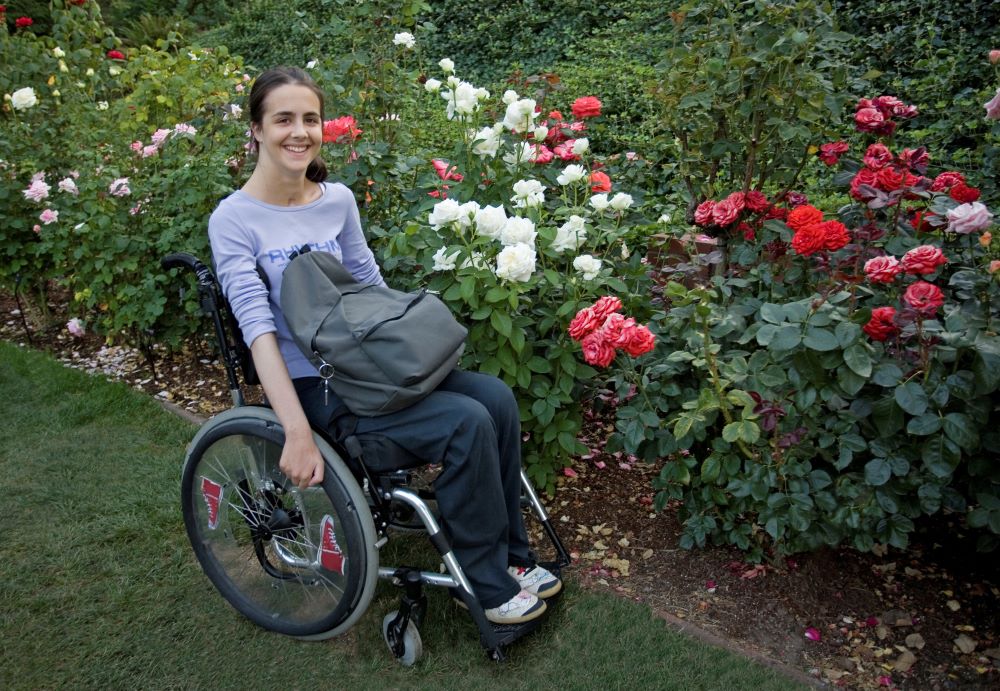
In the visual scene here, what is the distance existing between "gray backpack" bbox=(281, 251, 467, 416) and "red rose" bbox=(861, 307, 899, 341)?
0.99 metres

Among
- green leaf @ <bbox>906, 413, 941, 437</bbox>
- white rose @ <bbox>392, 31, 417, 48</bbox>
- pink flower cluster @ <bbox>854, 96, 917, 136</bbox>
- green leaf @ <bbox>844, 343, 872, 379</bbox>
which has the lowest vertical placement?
green leaf @ <bbox>906, 413, 941, 437</bbox>

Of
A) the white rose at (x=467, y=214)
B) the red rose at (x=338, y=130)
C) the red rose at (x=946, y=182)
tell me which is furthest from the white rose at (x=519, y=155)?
the red rose at (x=946, y=182)

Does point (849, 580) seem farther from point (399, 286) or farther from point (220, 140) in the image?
point (220, 140)

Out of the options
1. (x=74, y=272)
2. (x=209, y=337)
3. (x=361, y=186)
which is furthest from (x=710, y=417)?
(x=74, y=272)

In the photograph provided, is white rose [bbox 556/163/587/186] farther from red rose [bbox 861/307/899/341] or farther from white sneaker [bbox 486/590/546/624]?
white sneaker [bbox 486/590/546/624]

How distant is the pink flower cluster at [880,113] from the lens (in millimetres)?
2416

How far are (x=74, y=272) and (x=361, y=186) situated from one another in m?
A: 1.86

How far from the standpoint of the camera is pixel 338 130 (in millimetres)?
2902

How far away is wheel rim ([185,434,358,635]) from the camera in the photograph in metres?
1.94

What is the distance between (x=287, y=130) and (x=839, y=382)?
1.48m

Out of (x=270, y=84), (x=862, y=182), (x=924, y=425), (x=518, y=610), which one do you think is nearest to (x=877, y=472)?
(x=924, y=425)

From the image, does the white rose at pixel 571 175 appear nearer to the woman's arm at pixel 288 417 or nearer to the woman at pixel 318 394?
the woman at pixel 318 394

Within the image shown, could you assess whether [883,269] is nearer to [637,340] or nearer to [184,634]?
[637,340]

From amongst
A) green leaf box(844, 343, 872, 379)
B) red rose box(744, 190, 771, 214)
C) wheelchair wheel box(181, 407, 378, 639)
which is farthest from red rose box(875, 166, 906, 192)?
wheelchair wheel box(181, 407, 378, 639)
